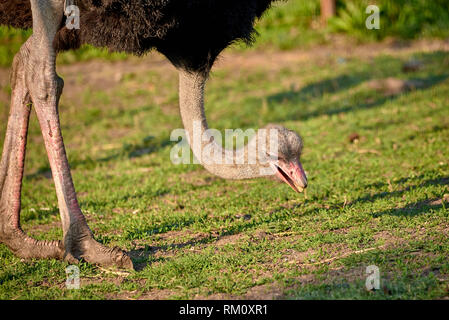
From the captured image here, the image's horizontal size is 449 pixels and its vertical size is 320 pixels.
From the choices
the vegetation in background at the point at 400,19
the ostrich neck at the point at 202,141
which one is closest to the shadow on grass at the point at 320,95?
the vegetation in background at the point at 400,19

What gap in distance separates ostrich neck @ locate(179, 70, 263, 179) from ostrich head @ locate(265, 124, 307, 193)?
0.12 meters

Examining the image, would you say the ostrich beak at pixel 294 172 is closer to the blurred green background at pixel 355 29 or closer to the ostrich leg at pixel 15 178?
the ostrich leg at pixel 15 178

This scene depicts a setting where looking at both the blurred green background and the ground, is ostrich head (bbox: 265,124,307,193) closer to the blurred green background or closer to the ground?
the ground

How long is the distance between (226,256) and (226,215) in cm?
96

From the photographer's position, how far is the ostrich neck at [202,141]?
4.59 m

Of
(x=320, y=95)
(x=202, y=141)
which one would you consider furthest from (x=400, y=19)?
(x=202, y=141)

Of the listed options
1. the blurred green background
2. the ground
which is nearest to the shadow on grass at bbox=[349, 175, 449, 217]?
the ground

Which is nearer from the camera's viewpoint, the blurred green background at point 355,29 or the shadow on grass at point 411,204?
the shadow on grass at point 411,204

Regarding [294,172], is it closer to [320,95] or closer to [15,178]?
[15,178]

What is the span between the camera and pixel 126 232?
4969 mm

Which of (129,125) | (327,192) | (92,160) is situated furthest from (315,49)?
(327,192)

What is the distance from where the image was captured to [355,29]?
11695 mm

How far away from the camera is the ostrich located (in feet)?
14.1
